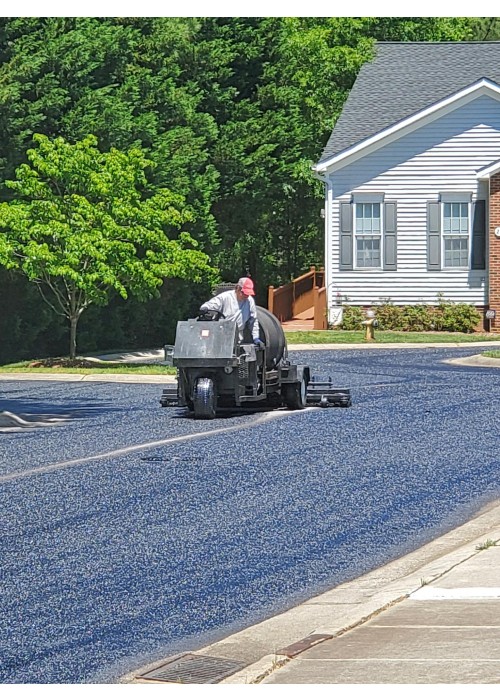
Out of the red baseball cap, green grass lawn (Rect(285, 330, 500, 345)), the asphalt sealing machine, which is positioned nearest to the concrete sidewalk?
the asphalt sealing machine

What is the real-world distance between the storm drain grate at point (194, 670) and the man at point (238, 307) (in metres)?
12.3

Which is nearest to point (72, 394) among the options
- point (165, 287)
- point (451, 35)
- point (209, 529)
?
point (209, 529)

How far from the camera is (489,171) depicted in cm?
3806

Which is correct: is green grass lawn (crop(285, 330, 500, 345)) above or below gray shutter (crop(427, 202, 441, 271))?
below

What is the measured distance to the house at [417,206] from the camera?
39062 millimetres

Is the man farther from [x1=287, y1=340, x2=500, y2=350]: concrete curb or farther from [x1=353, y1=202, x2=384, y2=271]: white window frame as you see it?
[x1=353, y1=202, x2=384, y2=271]: white window frame

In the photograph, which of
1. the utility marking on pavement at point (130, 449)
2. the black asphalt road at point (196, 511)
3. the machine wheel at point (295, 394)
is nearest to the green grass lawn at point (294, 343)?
the black asphalt road at point (196, 511)

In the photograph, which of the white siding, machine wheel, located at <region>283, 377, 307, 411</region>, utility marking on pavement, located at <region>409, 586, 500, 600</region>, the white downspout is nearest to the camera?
utility marking on pavement, located at <region>409, 586, 500, 600</region>

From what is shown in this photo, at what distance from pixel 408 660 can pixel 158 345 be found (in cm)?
3122

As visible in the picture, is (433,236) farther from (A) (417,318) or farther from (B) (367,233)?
(A) (417,318)

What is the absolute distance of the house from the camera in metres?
39.1

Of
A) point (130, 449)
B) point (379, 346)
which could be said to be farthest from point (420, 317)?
point (130, 449)

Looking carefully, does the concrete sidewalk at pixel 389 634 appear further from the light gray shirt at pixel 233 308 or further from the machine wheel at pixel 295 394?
the machine wheel at pixel 295 394

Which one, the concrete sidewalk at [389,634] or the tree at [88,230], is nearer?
the concrete sidewalk at [389,634]
